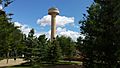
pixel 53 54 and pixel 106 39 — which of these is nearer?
pixel 106 39

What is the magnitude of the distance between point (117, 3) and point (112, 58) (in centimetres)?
306

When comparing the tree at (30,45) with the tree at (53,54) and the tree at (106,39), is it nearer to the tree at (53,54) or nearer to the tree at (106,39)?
the tree at (53,54)

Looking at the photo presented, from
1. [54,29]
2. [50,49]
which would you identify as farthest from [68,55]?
[54,29]

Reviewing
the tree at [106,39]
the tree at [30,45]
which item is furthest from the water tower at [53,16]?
the tree at [106,39]

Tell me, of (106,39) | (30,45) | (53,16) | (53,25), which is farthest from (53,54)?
(53,16)

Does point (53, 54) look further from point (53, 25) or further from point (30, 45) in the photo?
point (53, 25)

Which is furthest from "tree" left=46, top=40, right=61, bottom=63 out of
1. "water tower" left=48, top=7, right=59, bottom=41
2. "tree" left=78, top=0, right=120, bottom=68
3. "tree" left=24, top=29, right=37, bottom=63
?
"water tower" left=48, top=7, right=59, bottom=41

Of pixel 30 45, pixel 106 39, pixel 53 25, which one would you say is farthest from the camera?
pixel 53 25

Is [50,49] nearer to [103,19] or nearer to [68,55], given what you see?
[68,55]

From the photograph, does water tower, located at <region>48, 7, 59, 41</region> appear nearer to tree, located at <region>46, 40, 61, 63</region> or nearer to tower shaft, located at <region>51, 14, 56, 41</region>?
tower shaft, located at <region>51, 14, 56, 41</region>

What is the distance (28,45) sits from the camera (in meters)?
48.2

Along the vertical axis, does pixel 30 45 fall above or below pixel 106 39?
above

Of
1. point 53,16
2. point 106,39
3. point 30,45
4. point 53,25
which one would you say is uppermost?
point 53,16

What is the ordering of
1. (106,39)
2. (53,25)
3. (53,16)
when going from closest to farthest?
(106,39) → (53,25) → (53,16)
